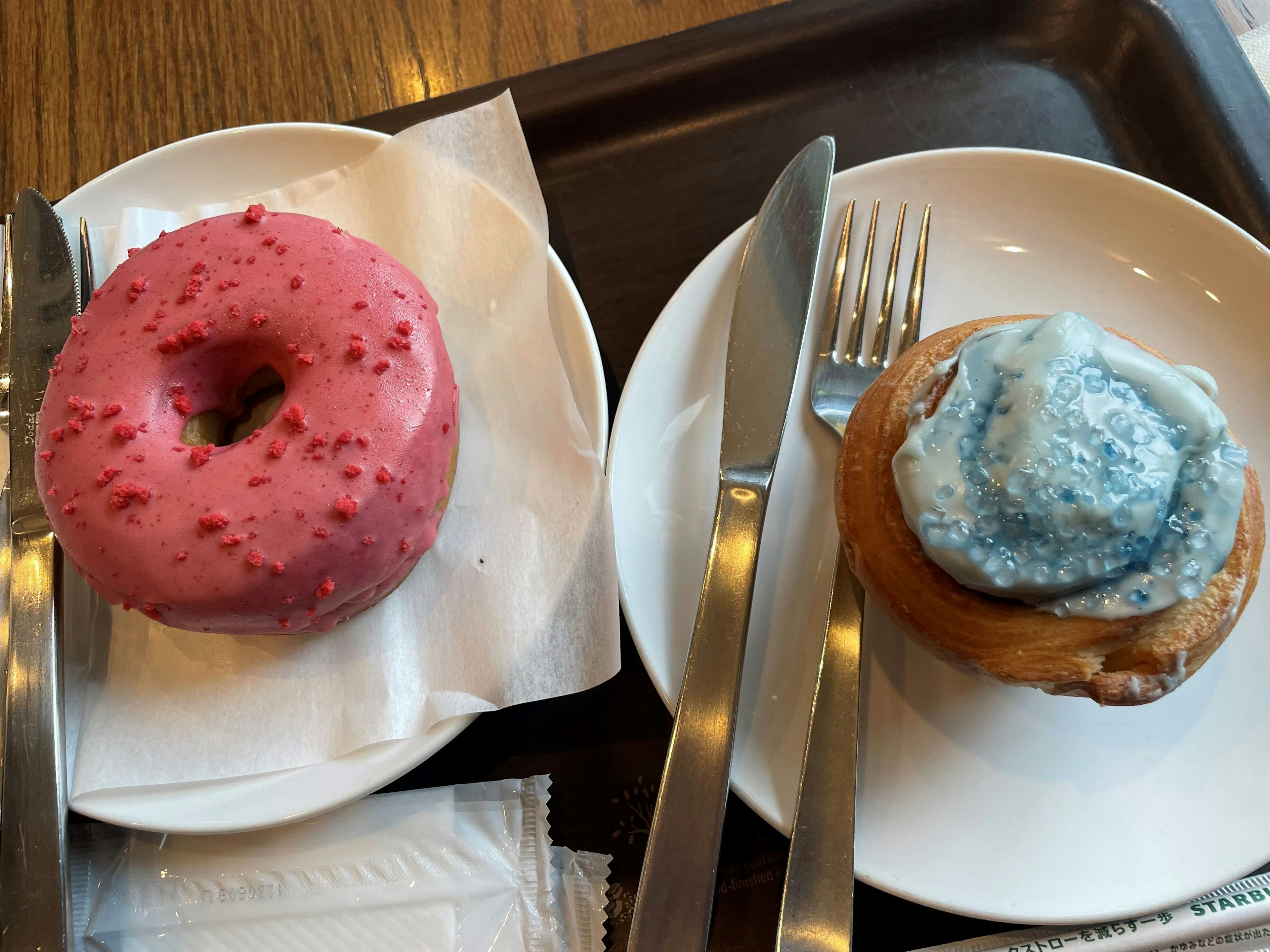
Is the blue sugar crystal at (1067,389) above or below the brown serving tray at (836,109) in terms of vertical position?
below

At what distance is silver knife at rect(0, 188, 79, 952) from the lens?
83 cm

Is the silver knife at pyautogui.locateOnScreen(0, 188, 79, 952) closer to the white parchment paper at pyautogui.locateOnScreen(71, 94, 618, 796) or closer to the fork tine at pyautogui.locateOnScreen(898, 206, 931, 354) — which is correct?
the white parchment paper at pyautogui.locateOnScreen(71, 94, 618, 796)

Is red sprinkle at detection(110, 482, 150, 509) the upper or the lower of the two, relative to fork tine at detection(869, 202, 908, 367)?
lower

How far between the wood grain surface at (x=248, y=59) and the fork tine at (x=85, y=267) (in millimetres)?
326

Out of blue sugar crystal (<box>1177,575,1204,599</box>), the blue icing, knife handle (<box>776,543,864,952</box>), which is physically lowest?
knife handle (<box>776,543,864,952</box>)

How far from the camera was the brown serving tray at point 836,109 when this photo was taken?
1172 millimetres

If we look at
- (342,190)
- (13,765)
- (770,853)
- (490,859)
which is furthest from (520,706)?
(342,190)

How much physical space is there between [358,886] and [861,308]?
0.98 meters

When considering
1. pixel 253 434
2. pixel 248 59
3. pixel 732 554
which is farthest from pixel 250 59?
pixel 732 554

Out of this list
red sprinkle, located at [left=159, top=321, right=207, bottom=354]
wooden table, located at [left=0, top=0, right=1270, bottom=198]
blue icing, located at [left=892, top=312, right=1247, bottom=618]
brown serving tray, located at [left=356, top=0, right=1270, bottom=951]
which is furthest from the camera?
wooden table, located at [left=0, top=0, right=1270, bottom=198]

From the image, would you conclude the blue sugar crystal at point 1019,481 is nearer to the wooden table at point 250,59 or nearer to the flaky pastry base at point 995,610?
the flaky pastry base at point 995,610

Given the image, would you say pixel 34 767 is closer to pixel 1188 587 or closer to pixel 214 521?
pixel 214 521

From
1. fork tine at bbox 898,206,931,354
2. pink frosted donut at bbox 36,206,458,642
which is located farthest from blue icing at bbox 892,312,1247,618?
pink frosted donut at bbox 36,206,458,642

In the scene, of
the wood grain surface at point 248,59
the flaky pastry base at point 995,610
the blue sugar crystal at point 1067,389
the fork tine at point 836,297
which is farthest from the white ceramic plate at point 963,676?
the wood grain surface at point 248,59
